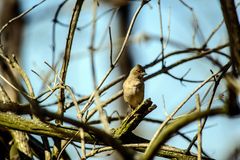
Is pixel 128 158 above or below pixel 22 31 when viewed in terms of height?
below

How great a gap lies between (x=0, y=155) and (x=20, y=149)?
0.24 m

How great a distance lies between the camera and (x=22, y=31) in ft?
32.7

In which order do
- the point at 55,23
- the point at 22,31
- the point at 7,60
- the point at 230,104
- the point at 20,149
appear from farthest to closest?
1. the point at 22,31
2. the point at 55,23
3. the point at 7,60
4. the point at 20,149
5. the point at 230,104

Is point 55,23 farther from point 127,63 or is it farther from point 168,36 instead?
point 127,63

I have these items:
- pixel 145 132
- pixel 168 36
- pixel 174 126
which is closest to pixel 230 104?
pixel 174 126

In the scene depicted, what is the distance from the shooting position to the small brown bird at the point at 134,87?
5.59 meters

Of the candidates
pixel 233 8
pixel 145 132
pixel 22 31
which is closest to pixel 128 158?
pixel 233 8

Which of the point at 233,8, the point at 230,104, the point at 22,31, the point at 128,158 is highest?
the point at 22,31

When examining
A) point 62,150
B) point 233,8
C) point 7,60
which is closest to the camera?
point 233,8

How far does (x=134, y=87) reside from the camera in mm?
5727

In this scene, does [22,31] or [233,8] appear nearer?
[233,8]

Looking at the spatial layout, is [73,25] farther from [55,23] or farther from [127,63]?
[127,63]

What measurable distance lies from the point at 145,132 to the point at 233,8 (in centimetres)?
680

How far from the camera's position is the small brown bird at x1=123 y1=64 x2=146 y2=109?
559 cm
